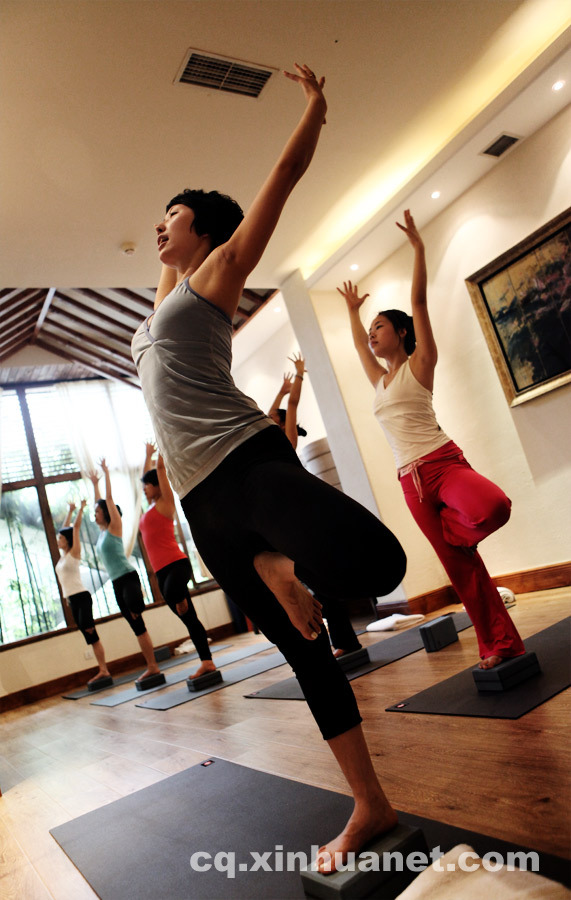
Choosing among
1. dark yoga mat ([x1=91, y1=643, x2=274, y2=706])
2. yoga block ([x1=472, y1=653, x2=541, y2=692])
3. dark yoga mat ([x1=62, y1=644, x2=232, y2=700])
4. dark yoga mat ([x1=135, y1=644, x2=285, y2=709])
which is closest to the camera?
yoga block ([x1=472, y1=653, x2=541, y2=692])

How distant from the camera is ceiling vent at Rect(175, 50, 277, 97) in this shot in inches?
115

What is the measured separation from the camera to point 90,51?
2.68 m

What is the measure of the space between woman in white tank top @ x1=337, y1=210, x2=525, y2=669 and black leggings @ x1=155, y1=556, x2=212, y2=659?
2.13 m

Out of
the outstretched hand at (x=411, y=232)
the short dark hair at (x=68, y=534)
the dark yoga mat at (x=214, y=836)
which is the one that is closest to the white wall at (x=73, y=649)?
the short dark hair at (x=68, y=534)

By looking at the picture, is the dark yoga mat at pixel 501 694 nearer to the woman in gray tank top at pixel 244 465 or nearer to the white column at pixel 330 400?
the woman in gray tank top at pixel 244 465

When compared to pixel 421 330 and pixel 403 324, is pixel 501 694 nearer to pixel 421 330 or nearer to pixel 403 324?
pixel 421 330

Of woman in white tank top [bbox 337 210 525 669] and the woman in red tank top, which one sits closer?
woman in white tank top [bbox 337 210 525 669]

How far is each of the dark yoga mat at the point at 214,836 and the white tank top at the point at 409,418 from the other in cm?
119

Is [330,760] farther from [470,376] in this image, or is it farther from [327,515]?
[470,376]

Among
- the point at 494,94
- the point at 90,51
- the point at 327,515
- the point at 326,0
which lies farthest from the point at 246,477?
the point at 494,94

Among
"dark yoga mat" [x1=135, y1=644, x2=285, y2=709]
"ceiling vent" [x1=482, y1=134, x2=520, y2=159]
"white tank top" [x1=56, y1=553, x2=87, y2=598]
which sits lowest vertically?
"dark yoga mat" [x1=135, y1=644, x2=285, y2=709]

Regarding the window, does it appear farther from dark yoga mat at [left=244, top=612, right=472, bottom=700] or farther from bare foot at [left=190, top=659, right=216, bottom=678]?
dark yoga mat at [left=244, top=612, right=472, bottom=700]

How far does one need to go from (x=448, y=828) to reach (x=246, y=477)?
798 millimetres

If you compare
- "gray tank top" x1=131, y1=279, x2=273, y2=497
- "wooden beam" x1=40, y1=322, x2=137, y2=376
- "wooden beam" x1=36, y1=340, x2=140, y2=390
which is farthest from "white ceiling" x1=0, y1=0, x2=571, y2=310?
"wooden beam" x1=36, y1=340, x2=140, y2=390
